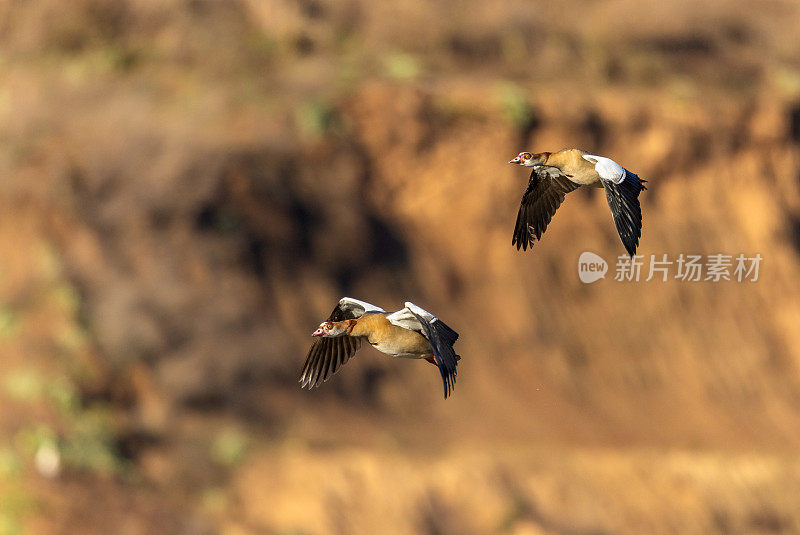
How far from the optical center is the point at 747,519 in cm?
2227

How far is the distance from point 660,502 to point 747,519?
87.0 inches

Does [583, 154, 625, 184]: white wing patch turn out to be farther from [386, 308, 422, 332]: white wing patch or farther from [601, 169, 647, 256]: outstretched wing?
[386, 308, 422, 332]: white wing patch

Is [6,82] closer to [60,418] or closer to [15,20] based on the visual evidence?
[15,20]

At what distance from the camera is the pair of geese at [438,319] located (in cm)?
671

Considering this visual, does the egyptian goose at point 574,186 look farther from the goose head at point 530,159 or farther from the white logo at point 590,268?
the white logo at point 590,268

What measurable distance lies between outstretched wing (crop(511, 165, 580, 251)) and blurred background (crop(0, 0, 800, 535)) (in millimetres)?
13228

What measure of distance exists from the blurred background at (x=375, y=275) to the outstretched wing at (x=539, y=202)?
1323 centimetres

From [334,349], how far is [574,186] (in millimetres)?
2493

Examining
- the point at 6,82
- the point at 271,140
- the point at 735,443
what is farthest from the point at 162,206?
the point at 735,443

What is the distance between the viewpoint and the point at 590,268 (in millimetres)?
24922

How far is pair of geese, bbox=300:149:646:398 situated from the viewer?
671 cm

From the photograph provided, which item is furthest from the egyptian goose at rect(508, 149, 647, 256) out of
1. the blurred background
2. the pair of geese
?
the blurred background

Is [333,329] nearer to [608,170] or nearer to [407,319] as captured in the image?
[407,319]

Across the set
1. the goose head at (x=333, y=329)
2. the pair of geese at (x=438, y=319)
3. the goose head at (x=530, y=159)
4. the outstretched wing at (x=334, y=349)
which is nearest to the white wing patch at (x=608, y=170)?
the pair of geese at (x=438, y=319)
